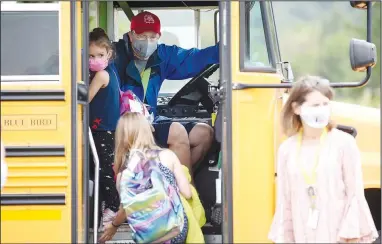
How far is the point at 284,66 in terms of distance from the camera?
5.18 metres

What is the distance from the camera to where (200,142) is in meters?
4.99

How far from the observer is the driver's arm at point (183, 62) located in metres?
5.53

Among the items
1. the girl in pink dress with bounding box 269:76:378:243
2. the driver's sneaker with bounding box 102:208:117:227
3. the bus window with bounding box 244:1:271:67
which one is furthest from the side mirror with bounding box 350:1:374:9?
the driver's sneaker with bounding box 102:208:117:227

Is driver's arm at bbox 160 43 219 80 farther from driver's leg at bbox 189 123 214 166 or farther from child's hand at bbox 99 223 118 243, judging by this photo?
child's hand at bbox 99 223 118 243

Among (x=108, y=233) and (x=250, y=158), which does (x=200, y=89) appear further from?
(x=250, y=158)

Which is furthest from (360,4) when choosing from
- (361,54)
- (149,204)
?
(149,204)

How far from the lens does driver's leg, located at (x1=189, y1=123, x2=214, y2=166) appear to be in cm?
498

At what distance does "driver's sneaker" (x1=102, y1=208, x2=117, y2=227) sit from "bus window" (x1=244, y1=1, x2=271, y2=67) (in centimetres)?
→ 127

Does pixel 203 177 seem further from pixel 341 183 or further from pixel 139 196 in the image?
pixel 341 183

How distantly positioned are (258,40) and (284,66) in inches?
25.7

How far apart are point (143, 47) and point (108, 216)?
1.21 metres

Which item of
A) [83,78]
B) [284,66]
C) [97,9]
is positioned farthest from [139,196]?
[97,9]

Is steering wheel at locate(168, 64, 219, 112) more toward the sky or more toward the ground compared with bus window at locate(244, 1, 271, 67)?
more toward the ground

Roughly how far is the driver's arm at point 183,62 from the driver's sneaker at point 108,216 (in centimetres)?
122
